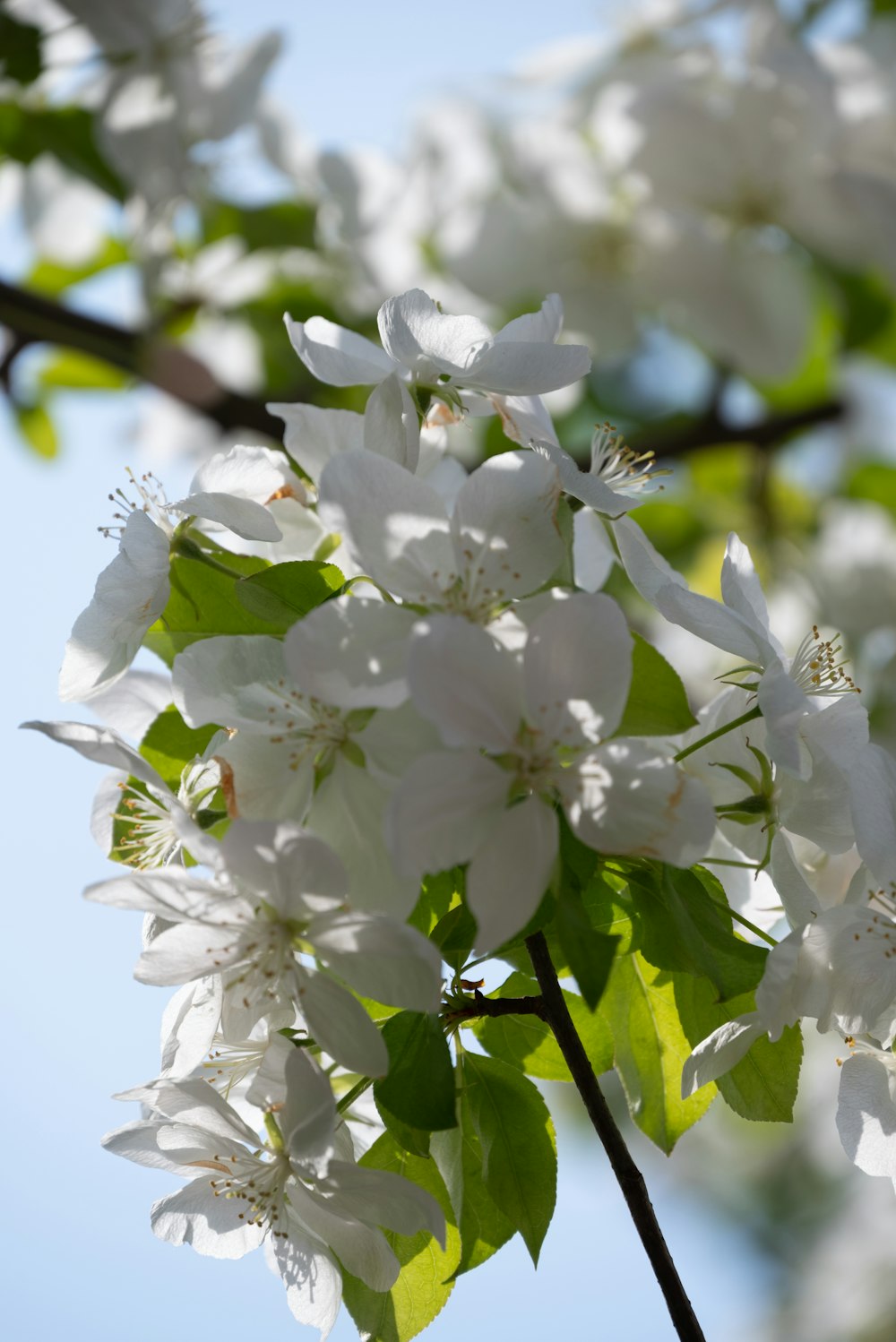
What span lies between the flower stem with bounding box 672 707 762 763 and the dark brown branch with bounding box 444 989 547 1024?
0.17m

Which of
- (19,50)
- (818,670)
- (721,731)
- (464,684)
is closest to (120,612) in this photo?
(464,684)

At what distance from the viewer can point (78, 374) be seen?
2.44m

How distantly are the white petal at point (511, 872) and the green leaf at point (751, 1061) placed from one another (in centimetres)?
22

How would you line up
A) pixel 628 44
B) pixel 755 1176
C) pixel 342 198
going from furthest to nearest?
pixel 755 1176 → pixel 628 44 → pixel 342 198

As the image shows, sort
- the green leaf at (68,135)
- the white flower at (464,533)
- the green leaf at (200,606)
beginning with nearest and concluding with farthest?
the white flower at (464,533) → the green leaf at (200,606) → the green leaf at (68,135)

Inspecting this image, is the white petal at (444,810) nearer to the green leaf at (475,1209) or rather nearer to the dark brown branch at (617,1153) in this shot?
the dark brown branch at (617,1153)

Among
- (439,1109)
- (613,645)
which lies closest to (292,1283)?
(439,1109)

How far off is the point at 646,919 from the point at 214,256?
1.95 metres

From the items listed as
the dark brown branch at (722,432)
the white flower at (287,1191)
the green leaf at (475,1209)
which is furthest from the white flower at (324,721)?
the dark brown branch at (722,432)

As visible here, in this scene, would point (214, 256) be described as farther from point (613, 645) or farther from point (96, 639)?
point (613, 645)

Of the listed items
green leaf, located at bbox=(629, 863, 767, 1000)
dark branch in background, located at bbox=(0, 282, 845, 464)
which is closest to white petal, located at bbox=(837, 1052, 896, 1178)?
green leaf, located at bbox=(629, 863, 767, 1000)

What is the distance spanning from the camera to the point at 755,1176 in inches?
324

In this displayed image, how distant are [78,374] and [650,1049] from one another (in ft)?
6.70

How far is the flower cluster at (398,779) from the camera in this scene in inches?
23.6
